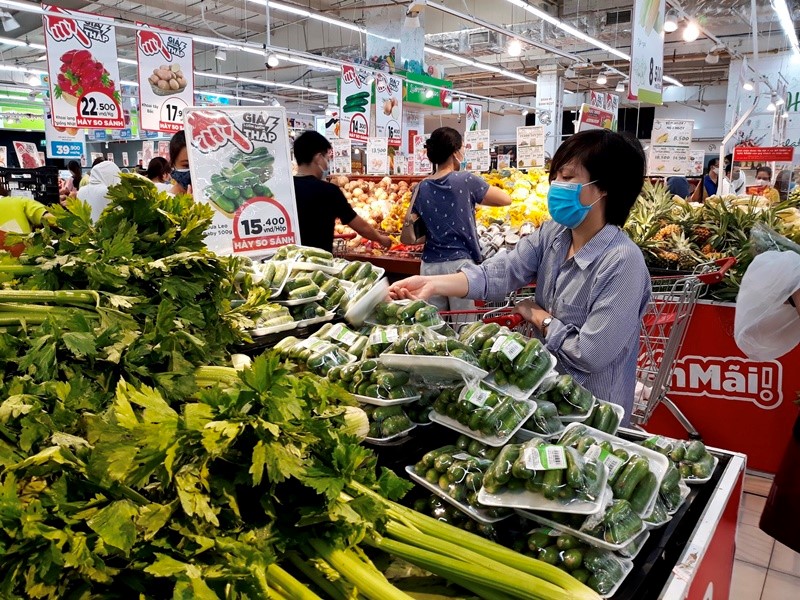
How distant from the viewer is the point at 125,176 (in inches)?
81.0

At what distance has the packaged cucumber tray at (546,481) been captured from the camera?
1.35 metres

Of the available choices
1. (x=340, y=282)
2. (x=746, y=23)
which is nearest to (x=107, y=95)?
(x=340, y=282)

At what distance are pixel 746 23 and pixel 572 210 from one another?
53.9 ft

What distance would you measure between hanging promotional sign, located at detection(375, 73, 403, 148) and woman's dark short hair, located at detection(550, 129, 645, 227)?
9.45 m

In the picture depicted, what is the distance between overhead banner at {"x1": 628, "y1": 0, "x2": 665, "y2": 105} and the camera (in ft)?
19.0

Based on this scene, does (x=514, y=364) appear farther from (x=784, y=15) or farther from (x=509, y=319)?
(x=784, y=15)

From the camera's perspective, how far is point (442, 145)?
4.84m

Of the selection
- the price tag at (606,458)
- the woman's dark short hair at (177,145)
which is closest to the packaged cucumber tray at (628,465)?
the price tag at (606,458)

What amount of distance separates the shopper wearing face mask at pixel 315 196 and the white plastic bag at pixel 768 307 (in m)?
2.78

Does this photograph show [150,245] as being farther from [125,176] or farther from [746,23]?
[746,23]

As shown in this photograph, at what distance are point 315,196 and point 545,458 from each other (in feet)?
11.2

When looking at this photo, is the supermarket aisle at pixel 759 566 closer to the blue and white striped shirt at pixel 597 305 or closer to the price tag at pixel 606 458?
the blue and white striped shirt at pixel 597 305

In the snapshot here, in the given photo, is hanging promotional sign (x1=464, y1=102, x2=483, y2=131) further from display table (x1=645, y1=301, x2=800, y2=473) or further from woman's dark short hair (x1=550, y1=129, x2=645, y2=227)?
woman's dark short hair (x1=550, y1=129, x2=645, y2=227)

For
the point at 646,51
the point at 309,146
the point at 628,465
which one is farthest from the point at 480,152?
the point at 628,465
